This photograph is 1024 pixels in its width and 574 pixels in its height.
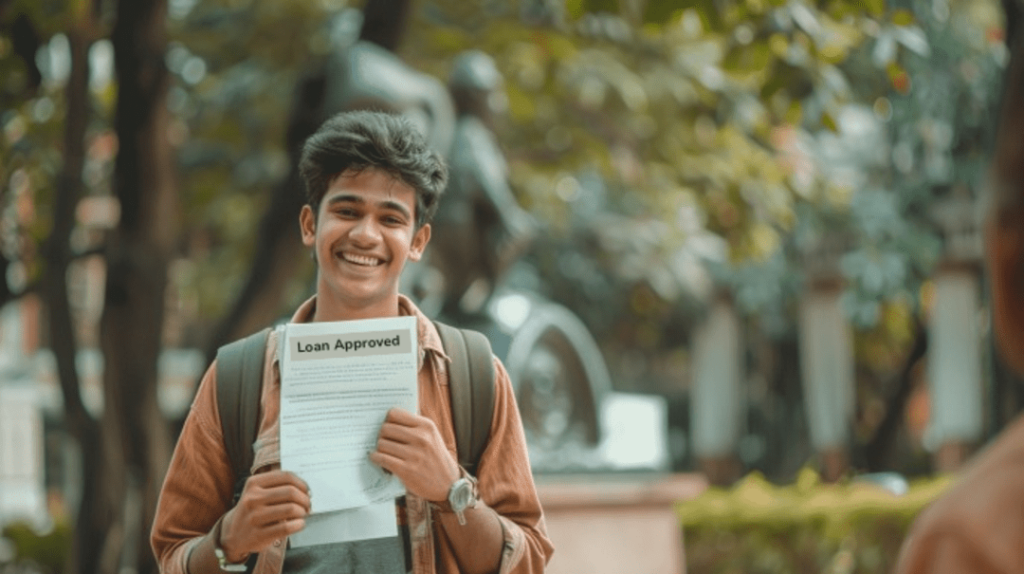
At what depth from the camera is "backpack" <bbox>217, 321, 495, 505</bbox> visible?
9.06 ft

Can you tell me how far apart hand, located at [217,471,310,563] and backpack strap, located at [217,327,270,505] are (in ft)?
0.48

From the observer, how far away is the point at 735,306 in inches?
1347

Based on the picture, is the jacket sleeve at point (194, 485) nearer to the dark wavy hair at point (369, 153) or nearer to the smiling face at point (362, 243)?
the smiling face at point (362, 243)

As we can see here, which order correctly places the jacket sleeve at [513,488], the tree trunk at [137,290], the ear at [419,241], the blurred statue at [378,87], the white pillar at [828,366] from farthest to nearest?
1. the white pillar at [828,366]
2. the tree trunk at [137,290]
3. the blurred statue at [378,87]
4. the ear at [419,241]
5. the jacket sleeve at [513,488]

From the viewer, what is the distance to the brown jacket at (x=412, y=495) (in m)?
2.73

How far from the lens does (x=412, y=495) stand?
272 centimetres

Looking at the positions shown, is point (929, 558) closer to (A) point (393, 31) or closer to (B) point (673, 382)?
(A) point (393, 31)

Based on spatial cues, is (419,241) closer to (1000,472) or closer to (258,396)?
(258,396)

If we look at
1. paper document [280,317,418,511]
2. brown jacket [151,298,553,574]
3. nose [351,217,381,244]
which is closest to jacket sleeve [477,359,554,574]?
brown jacket [151,298,553,574]

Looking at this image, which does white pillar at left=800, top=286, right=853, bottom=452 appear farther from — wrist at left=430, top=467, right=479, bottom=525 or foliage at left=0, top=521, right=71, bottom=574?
wrist at left=430, top=467, right=479, bottom=525

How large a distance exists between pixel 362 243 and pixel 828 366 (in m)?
28.8

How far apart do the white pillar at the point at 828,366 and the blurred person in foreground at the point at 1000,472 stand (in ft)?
97.1

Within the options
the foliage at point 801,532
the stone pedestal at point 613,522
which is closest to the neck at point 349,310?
the stone pedestal at point 613,522

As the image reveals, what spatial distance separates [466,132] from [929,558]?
9036 mm
